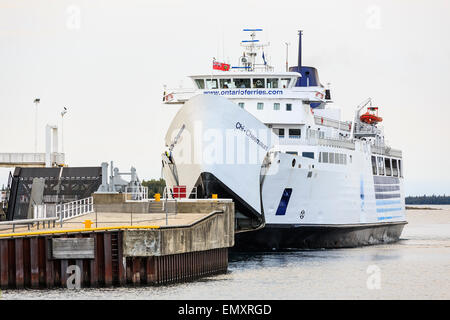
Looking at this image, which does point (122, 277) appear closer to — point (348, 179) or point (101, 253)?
point (101, 253)

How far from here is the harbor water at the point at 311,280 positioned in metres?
27.9

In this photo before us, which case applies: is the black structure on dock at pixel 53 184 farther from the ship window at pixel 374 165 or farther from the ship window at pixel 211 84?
the ship window at pixel 374 165

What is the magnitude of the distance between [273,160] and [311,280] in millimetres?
8420

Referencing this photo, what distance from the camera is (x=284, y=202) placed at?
41562 mm

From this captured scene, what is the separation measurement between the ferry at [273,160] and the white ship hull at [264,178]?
0.04m

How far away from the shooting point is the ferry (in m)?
38.2

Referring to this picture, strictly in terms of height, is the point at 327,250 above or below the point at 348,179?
below

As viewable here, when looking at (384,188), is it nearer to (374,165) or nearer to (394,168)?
(374,165)

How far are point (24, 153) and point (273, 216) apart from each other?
1232 inches

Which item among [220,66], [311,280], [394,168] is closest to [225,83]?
[220,66]

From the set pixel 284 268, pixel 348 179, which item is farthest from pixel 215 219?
pixel 348 179

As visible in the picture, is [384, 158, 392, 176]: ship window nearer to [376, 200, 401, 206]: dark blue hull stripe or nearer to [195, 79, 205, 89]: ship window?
[376, 200, 401, 206]: dark blue hull stripe

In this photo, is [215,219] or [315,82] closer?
[215,219]

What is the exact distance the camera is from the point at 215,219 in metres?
33.7
